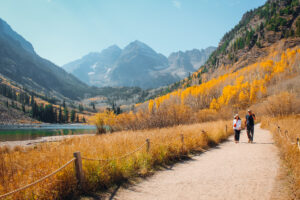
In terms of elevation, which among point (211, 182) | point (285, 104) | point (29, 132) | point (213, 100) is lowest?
point (29, 132)

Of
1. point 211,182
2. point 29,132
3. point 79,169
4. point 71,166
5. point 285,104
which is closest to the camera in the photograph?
point 79,169

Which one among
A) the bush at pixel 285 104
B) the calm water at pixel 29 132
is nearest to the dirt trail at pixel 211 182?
the calm water at pixel 29 132

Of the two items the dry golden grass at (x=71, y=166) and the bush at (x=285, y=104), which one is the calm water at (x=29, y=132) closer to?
the dry golden grass at (x=71, y=166)

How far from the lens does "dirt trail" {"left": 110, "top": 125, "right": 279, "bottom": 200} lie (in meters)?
4.46

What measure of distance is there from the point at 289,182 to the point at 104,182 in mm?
4907

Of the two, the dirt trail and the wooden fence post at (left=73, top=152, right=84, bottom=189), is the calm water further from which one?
the dirt trail

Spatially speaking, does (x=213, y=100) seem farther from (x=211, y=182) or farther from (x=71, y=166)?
(x=71, y=166)

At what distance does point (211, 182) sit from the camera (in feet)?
17.4

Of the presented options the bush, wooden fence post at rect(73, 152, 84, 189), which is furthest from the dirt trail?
the bush

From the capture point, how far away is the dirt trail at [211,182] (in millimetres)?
4457

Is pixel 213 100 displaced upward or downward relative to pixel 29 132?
upward

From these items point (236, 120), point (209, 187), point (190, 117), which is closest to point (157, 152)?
point (209, 187)

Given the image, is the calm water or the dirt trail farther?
the calm water

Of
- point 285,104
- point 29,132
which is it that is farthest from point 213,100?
point 29,132
